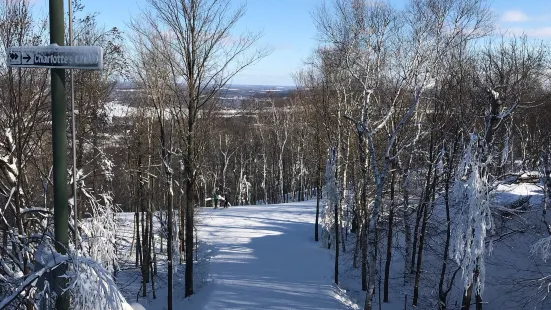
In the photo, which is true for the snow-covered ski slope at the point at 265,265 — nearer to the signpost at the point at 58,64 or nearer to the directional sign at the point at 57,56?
the signpost at the point at 58,64

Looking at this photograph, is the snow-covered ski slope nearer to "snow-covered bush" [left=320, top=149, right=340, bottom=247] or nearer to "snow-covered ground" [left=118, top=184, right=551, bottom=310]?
"snow-covered ground" [left=118, top=184, right=551, bottom=310]

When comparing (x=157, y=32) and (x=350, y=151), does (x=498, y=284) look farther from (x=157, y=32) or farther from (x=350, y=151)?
(x=157, y=32)

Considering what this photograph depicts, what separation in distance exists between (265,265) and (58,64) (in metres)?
15.0

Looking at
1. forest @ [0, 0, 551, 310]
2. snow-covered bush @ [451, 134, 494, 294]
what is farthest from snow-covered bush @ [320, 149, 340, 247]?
snow-covered bush @ [451, 134, 494, 294]

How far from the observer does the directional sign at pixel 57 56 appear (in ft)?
7.53

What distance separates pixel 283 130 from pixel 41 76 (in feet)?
110

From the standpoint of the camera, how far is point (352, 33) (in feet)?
36.2

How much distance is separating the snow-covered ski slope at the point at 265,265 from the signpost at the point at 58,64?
33.0 feet

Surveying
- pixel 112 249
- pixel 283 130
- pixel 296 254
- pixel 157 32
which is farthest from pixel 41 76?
pixel 283 130

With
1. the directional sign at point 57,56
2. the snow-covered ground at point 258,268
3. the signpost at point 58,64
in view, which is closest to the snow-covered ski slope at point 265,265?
the snow-covered ground at point 258,268

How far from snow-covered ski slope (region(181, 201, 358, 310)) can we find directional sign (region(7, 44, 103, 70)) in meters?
→ 10.4

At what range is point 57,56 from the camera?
2.30m

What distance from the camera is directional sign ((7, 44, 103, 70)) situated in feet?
7.53

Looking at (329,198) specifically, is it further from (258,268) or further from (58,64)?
(58,64)
